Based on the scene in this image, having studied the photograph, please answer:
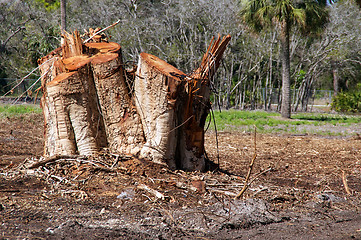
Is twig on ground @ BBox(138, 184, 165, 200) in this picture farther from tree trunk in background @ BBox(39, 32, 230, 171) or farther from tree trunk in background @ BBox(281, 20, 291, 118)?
tree trunk in background @ BBox(281, 20, 291, 118)

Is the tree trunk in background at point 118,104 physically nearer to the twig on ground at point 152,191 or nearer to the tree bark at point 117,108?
the tree bark at point 117,108

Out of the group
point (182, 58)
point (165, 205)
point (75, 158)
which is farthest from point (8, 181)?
point (182, 58)

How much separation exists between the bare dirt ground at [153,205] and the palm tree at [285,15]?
13.6 meters

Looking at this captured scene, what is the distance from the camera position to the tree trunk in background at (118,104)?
432 cm

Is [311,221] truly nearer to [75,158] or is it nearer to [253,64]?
[75,158]

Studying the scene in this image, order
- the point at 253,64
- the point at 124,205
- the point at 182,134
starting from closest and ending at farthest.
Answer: the point at 124,205, the point at 182,134, the point at 253,64

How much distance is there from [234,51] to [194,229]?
23103 millimetres

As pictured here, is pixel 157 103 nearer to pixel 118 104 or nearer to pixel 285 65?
pixel 118 104

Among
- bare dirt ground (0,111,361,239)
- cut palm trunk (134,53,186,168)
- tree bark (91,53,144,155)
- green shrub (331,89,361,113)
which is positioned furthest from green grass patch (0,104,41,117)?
green shrub (331,89,361,113)

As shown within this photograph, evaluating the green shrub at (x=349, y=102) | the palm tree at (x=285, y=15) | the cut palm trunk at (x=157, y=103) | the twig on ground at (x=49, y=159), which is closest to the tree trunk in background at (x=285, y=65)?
the palm tree at (x=285, y=15)

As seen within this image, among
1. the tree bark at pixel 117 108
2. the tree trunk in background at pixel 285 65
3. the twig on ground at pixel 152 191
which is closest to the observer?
the twig on ground at pixel 152 191

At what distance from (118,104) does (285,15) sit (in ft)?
49.6

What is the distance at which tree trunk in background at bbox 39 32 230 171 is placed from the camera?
170 inches

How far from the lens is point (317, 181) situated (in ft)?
18.3
